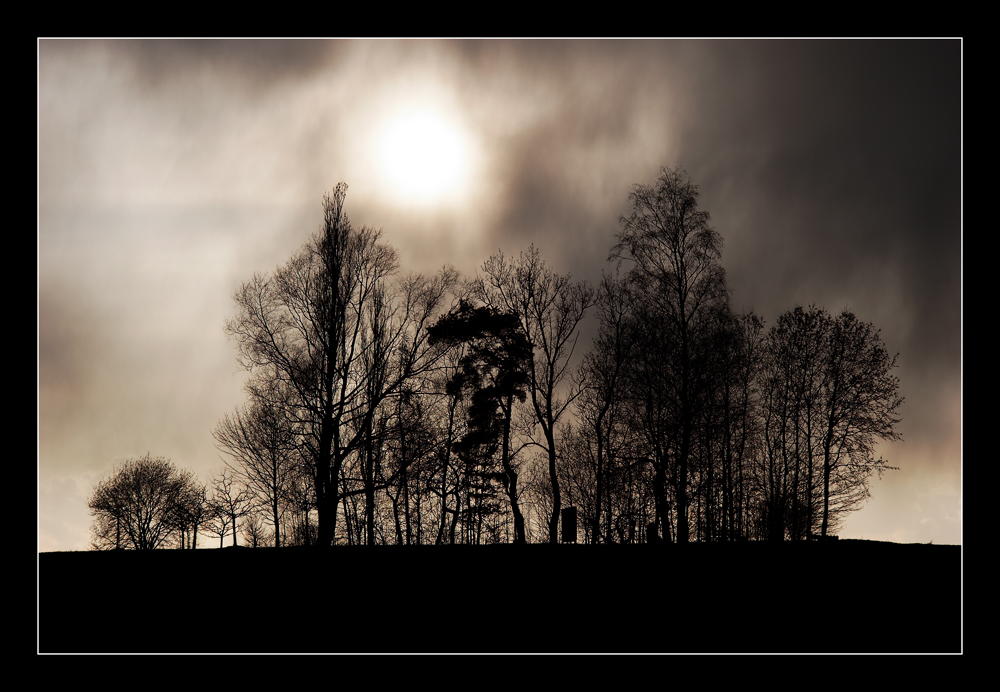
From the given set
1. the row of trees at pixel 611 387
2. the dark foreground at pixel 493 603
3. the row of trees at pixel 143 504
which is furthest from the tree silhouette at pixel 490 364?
the row of trees at pixel 143 504

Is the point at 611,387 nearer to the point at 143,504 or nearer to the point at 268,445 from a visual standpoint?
the point at 268,445

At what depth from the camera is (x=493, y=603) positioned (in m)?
10.2

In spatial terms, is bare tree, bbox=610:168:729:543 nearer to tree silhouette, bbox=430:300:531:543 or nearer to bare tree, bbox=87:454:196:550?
tree silhouette, bbox=430:300:531:543

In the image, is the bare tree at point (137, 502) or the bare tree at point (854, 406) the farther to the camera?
the bare tree at point (137, 502)

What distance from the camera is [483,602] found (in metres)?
10.2

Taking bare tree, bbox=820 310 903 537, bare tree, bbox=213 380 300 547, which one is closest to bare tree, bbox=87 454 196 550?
bare tree, bbox=213 380 300 547

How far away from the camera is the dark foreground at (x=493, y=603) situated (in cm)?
933

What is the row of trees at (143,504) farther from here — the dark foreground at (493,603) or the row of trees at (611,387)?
the dark foreground at (493,603)

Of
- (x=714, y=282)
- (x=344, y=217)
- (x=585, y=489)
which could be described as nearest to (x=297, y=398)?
(x=344, y=217)
